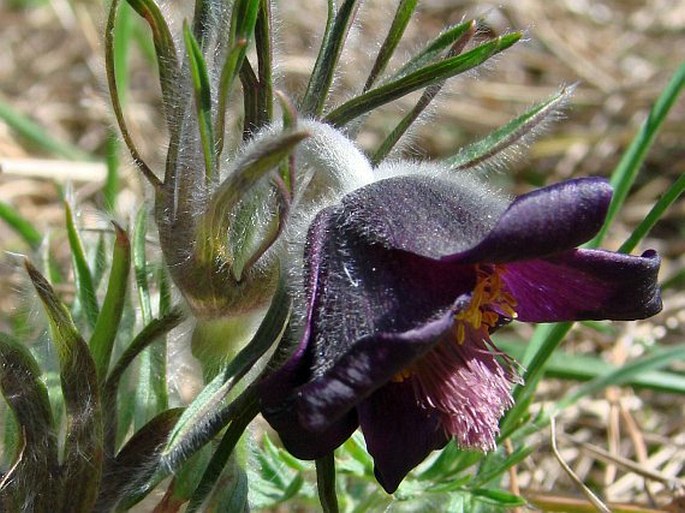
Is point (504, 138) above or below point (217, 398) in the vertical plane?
above

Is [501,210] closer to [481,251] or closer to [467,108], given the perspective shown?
[481,251]

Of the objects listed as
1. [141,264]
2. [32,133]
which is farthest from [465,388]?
[32,133]

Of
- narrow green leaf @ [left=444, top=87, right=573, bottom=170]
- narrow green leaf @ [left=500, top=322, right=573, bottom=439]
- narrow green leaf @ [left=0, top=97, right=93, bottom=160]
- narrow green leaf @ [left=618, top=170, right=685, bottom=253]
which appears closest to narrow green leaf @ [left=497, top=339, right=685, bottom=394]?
narrow green leaf @ [left=500, top=322, right=573, bottom=439]

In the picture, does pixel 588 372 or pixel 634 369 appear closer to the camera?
pixel 634 369

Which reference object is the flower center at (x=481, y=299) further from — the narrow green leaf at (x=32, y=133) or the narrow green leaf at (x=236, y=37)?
the narrow green leaf at (x=32, y=133)

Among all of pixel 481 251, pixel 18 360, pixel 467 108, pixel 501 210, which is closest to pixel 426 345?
pixel 481 251

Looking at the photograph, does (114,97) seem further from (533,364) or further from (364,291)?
(533,364)
